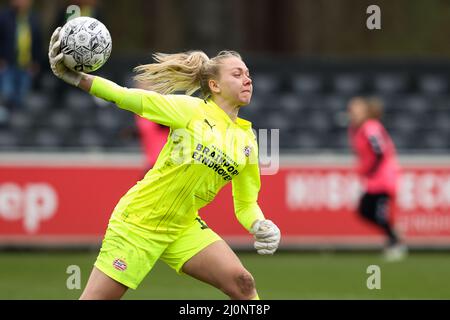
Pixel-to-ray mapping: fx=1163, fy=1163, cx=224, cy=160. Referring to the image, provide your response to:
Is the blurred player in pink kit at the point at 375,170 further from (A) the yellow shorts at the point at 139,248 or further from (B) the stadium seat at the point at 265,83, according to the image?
(A) the yellow shorts at the point at 139,248

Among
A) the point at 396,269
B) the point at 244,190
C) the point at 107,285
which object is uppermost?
the point at 244,190

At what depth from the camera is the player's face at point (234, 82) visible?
773cm

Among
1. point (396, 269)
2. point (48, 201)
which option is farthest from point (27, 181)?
point (396, 269)

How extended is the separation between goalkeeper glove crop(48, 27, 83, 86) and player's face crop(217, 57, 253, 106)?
1.06m

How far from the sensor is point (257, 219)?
7879 millimetres

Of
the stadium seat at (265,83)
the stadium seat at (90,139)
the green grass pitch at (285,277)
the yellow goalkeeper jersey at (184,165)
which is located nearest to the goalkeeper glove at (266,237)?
the yellow goalkeeper jersey at (184,165)

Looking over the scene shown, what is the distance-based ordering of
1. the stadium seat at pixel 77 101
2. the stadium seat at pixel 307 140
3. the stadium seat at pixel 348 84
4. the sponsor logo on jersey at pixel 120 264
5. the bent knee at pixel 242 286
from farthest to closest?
the stadium seat at pixel 348 84
the stadium seat at pixel 77 101
the stadium seat at pixel 307 140
the bent knee at pixel 242 286
the sponsor logo on jersey at pixel 120 264

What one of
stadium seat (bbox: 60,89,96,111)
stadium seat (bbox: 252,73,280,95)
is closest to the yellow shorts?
stadium seat (bbox: 60,89,96,111)

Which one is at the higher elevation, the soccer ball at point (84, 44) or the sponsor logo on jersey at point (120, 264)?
the soccer ball at point (84, 44)

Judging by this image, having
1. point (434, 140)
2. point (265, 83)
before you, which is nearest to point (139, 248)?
point (434, 140)

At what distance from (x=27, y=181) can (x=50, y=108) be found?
3.38 metres

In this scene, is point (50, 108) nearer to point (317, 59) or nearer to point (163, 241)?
point (317, 59)

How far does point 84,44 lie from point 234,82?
111cm

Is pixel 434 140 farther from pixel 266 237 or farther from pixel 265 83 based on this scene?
pixel 266 237
